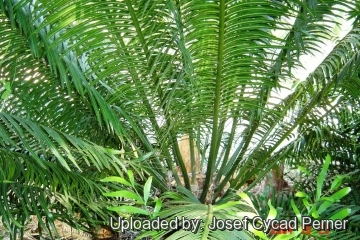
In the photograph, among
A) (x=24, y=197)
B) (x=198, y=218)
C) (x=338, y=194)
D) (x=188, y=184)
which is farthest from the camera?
(x=188, y=184)

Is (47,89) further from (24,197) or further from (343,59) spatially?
(343,59)

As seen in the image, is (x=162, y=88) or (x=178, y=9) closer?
(x=178, y=9)

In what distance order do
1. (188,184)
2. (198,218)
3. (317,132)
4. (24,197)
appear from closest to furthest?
(198,218)
(24,197)
(188,184)
(317,132)

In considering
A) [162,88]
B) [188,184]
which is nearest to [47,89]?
[162,88]

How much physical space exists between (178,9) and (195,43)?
5.2 inches

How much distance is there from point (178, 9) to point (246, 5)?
7.2 inches

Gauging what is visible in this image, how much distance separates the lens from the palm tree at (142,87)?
1.04 m

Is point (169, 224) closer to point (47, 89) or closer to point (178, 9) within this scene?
point (178, 9)

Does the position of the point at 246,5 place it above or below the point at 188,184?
above

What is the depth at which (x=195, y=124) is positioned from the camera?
4.74 ft

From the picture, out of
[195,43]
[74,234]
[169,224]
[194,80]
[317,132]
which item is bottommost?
[74,234]

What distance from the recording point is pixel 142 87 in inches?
53.1

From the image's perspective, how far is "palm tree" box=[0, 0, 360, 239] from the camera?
1041 mm

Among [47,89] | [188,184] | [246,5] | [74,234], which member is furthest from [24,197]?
[74,234]
